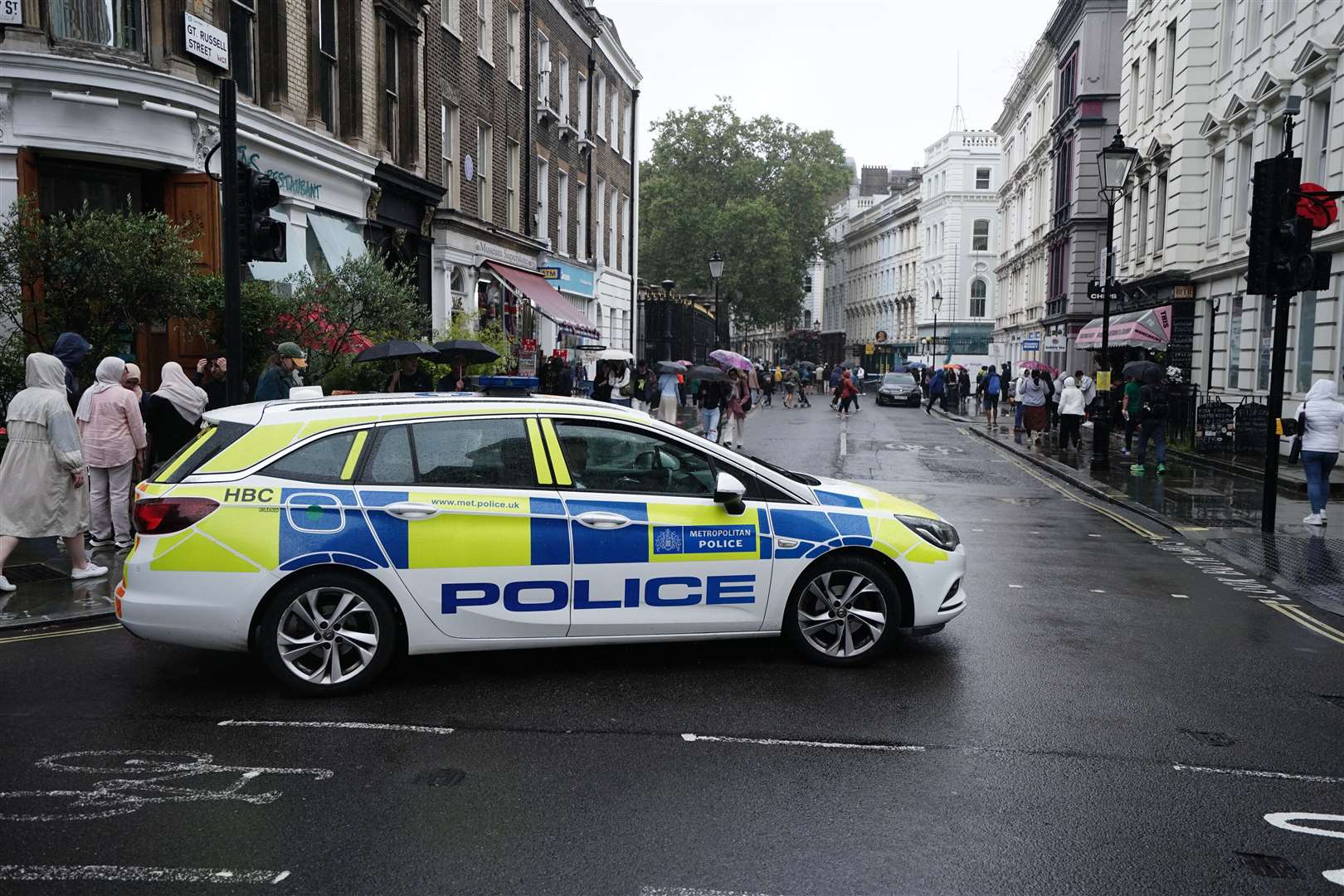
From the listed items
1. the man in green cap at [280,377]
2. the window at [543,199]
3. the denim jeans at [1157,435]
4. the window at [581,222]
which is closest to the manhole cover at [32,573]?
the man in green cap at [280,377]

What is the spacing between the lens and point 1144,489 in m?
16.9

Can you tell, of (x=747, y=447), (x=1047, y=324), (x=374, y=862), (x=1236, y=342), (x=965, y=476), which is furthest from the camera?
(x=1047, y=324)

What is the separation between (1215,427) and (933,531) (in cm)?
1719

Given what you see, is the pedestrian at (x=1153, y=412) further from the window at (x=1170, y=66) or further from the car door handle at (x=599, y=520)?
the car door handle at (x=599, y=520)

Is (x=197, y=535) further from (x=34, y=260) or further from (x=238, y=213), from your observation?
(x=34, y=260)

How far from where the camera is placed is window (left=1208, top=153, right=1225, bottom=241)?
27516 millimetres

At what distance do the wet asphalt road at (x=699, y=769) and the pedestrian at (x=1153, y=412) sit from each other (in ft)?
37.2

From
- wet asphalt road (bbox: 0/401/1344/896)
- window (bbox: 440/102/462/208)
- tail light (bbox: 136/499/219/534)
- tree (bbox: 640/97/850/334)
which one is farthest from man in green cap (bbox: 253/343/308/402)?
tree (bbox: 640/97/850/334)

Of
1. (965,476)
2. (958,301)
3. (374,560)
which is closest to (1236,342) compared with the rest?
(965,476)

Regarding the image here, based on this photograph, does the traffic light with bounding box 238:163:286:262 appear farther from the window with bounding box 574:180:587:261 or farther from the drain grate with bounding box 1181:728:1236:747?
the window with bounding box 574:180:587:261

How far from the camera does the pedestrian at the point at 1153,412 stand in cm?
1856

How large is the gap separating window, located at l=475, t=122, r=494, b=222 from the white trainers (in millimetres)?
18157

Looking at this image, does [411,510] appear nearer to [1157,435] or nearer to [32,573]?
[32,573]

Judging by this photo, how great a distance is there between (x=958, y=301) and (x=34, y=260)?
7257 centimetres
